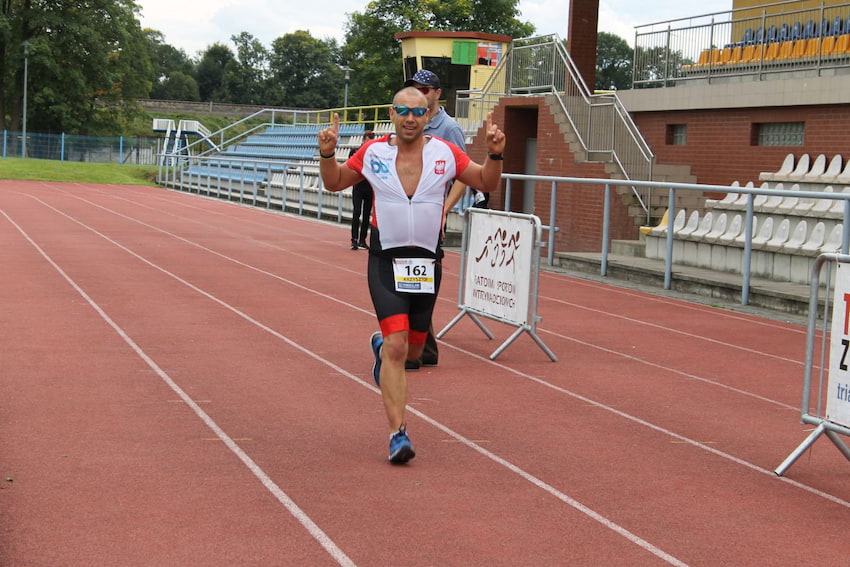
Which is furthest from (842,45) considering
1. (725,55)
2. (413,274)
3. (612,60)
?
(612,60)

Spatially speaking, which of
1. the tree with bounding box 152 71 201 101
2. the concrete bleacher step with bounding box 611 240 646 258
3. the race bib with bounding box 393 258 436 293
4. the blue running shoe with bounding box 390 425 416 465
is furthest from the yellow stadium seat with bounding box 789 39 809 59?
the tree with bounding box 152 71 201 101

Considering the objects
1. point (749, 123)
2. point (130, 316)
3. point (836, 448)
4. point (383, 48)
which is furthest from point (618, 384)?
point (383, 48)

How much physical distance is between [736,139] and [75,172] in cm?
3653

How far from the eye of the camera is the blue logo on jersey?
646 cm

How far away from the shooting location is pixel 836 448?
6746mm

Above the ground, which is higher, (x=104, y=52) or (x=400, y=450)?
(x=104, y=52)

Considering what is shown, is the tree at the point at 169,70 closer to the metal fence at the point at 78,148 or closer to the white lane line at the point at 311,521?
the metal fence at the point at 78,148

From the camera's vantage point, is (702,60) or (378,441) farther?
(702,60)

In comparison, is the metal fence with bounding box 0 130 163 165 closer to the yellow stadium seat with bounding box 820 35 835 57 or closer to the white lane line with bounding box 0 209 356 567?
the yellow stadium seat with bounding box 820 35 835 57

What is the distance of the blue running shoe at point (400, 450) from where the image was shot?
602cm

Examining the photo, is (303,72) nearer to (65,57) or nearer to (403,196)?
(65,57)

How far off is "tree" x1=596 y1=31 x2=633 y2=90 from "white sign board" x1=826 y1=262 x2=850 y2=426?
121 m

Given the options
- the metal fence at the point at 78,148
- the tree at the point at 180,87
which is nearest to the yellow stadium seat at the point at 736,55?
the metal fence at the point at 78,148

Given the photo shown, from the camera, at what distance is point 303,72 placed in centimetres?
13462
